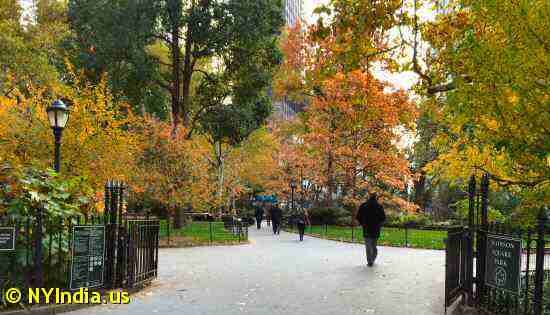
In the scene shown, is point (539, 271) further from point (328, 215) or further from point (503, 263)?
point (328, 215)

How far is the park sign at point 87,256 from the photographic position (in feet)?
A: 27.8

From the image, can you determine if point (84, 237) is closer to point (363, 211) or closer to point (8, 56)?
point (363, 211)

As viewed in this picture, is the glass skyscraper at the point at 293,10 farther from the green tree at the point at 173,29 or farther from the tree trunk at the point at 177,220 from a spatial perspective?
the tree trunk at the point at 177,220

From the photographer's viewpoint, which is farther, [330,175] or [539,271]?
[330,175]

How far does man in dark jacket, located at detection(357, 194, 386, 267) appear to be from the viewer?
13.7 meters

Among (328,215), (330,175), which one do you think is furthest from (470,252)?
(328,215)

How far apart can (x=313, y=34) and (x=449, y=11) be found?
420 cm

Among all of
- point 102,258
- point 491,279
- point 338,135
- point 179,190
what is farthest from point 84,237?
point 338,135

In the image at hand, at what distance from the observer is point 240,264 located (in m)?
14.8

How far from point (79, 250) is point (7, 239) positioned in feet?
3.90

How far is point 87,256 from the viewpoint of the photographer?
8.73m

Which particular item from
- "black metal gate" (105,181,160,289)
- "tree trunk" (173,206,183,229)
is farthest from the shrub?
"black metal gate" (105,181,160,289)

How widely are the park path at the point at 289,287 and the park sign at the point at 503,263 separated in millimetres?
1241

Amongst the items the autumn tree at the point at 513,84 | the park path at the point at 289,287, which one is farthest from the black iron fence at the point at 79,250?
the autumn tree at the point at 513,84
